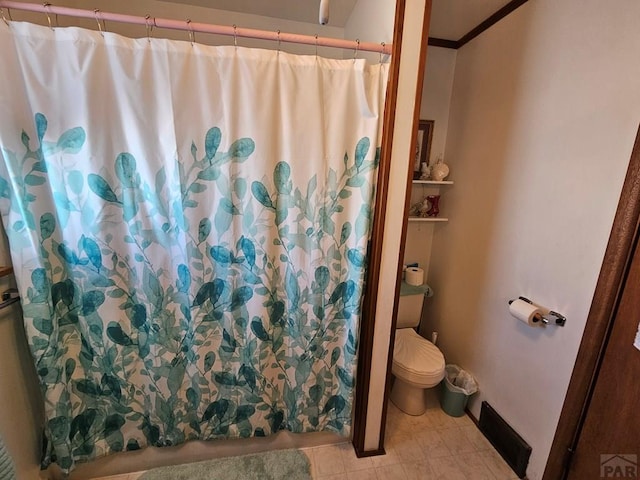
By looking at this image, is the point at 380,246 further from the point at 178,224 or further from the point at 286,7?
the point at 286,7

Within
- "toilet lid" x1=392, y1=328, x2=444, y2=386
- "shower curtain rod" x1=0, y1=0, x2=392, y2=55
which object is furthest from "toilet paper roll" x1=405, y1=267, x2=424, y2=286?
"shower curtain rod" x1=0, y1=0, x2=392, y2=55

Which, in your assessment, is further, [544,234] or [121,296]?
[544,234]

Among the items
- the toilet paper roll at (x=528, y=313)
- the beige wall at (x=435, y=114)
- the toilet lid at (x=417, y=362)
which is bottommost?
the toilet lid at (x=417, y=362)

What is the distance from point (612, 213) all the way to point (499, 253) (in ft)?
1.93

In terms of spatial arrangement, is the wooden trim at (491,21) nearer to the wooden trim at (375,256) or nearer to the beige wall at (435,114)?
the beige wall at (435,114)

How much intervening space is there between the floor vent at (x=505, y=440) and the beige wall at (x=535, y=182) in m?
0.04

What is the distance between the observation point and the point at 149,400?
4.33 feet

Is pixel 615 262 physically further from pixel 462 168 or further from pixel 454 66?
pixel 454 66

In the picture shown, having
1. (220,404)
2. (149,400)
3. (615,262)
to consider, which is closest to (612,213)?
(615,262)

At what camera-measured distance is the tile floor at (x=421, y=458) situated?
1.44m

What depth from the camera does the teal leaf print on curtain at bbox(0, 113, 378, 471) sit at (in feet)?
3.60

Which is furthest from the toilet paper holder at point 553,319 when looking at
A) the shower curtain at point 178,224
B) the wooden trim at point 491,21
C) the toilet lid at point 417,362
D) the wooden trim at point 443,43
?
the wooden trim at point 443,43

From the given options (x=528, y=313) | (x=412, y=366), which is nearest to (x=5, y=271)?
(x=412, y=366)

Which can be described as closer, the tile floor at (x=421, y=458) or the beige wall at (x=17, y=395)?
the beige wall at (x=17, y=395)
